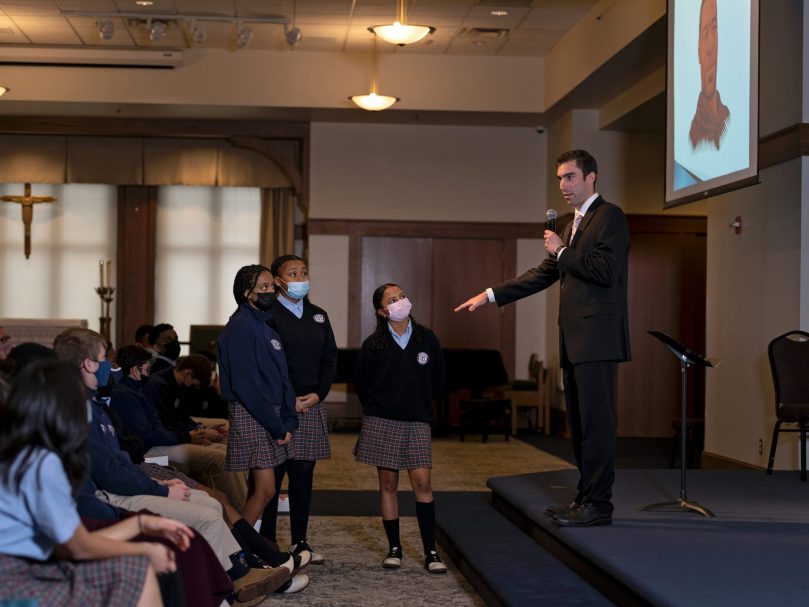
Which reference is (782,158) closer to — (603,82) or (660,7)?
(660,7)

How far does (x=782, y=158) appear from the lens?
6770 mm

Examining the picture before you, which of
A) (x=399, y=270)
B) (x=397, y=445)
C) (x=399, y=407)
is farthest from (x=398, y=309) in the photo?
(x=399, y=270)

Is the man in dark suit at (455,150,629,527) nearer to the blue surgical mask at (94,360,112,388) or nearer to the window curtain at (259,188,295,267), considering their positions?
the blue surgical mask at (94,360,112,388)

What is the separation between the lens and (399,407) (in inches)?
198

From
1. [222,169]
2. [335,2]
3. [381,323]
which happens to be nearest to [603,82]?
[335,2]

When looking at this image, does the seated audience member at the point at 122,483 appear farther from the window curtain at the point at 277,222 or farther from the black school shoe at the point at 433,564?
the window curtain at the point at 277,222

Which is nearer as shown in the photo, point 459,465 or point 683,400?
point 683,400

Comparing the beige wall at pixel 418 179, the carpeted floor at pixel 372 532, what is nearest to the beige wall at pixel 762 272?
the carpeted floor at pixel 372 532

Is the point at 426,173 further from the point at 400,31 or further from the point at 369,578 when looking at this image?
the point at 369,578

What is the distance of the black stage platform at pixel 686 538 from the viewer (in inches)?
143

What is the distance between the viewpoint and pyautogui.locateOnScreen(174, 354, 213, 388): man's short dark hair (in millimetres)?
6738

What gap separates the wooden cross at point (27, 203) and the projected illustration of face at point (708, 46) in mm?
8474

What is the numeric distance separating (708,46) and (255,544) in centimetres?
389

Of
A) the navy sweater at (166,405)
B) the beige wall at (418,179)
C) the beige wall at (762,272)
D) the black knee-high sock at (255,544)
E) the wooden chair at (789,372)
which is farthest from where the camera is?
the beige wall at (418,179)
